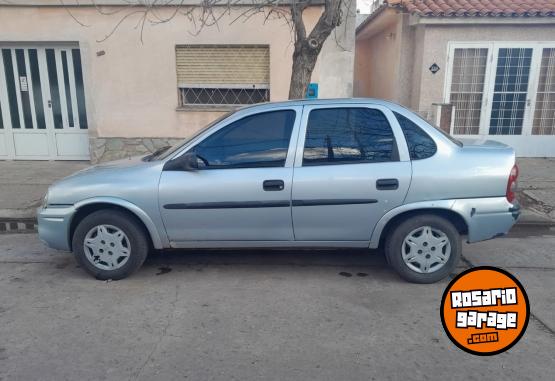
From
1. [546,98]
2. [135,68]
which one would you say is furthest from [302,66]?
[546,98]

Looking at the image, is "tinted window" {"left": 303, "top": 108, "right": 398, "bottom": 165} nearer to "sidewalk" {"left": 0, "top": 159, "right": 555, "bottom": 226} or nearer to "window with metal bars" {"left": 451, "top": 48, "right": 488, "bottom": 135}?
"sidewalk" {"left": 0, "top": 159, "right": 555, "bottom": 226}

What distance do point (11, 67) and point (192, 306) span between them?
8.22 m

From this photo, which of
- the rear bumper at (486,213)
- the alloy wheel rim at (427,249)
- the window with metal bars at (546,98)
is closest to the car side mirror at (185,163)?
the alloy wheel rim at (427,249)

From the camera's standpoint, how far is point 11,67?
30.1 feet

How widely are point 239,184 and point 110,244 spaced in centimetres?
136

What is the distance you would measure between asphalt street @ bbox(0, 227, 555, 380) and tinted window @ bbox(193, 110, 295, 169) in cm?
112

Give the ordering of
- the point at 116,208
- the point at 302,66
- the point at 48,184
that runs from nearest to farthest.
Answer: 1. the point at 116,208
2. the point at 302,66
3. the point at 48,184

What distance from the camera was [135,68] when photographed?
29.0 ft

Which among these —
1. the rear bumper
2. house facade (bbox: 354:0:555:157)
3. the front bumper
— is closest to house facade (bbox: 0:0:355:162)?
house facade (bbox: 354:0:555:157)

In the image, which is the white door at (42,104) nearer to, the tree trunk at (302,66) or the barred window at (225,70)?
the barred window at (225,70)

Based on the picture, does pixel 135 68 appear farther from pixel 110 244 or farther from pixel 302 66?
pixel 110 244

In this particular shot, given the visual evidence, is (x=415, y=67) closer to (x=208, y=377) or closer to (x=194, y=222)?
(x=194, y=222)

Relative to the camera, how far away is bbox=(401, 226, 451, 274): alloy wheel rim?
392 centimetres

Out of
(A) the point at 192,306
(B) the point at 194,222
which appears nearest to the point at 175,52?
(B) the point at 194,222
